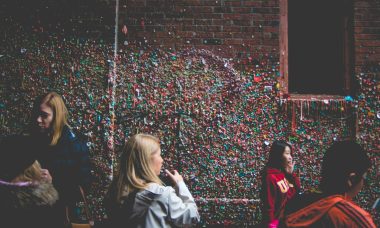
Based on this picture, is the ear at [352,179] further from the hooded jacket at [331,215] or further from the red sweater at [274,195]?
the red sweater at [274,195]

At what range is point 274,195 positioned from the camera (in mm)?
3730

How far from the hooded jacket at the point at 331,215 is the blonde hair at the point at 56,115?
2.18 metres

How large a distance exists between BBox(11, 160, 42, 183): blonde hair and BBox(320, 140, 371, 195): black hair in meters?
1.80

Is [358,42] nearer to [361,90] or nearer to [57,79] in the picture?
[361,90]

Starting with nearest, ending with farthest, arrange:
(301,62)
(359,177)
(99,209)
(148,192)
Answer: (359,177)
(148,192)
(99,209)
(301,62)

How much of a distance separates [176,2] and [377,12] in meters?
2.65

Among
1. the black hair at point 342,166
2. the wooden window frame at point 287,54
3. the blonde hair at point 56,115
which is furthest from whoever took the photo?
the wooden window frame at point 287,54

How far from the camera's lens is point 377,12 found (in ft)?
16.6


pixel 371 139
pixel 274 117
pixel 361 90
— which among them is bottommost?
pixel 371 139

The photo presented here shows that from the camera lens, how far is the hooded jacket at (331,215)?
1.93 m

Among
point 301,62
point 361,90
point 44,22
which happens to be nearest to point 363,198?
point 361,90

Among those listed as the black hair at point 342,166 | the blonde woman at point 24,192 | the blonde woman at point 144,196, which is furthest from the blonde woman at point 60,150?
the black hair at point 342,166

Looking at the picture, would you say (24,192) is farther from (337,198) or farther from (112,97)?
(112,97)

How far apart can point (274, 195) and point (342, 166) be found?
1753 mm
